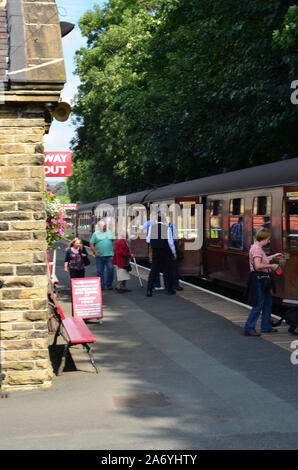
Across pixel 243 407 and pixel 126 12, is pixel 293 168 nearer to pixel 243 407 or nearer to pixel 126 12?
pixel 243 407

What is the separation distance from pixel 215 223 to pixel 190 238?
1.82m

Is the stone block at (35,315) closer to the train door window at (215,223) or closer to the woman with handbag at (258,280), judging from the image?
the woman with handbag at (258,280)

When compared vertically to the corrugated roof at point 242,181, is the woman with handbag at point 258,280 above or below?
below

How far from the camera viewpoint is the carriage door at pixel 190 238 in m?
19.5

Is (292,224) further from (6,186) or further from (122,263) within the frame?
(6,186)

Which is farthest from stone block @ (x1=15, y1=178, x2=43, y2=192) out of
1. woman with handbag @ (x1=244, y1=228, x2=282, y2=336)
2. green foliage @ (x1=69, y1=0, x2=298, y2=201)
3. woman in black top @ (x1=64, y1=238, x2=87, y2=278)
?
woman in black top @ (x1=64, y1=238, x2=87, y2=278)

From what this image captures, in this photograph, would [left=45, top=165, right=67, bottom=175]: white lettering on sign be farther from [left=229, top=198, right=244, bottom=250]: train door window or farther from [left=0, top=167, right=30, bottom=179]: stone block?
[left=0, top=167, right=30, bottom=179]: stone block

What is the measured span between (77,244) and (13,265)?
768cm

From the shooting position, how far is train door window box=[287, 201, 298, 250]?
Answer: 12820mm

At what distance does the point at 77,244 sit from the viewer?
16.4 metres

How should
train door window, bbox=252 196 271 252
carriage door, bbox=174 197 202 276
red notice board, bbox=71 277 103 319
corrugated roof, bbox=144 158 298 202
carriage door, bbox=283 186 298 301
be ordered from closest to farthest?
1. carriage door, bbox=283 186 298 301
2. red notice board, bbox=71 277 103 319
3. corrugated roof, bbox=144 158 298 202
4. train door window, bbox=252 196 271 252
5. carriage door, bbox=174 197 202 276

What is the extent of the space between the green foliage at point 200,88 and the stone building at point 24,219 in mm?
6569

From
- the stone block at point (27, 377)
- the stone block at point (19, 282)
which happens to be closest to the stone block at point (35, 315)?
the stone block at point (19, 282)

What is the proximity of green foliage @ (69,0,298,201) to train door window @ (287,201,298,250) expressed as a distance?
3220mm
